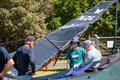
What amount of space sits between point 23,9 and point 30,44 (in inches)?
1466

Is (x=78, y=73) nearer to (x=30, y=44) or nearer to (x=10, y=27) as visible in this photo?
(x=30, y=44)

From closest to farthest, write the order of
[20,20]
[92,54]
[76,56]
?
[92,54], [76,56], [20,20]

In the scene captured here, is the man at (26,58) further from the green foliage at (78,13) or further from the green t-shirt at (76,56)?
the green foliage at (78,13)

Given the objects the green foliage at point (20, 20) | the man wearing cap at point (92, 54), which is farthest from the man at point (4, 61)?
the green foliage at point (20, 20)

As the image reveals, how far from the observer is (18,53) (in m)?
11.3

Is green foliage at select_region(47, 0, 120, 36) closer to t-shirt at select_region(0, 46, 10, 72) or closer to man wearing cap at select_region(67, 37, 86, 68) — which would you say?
man wearing cap at select_region(67, 37, 86, 68)

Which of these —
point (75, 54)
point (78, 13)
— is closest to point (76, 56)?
point (75, 54)

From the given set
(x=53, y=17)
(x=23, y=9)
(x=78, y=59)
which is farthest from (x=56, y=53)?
(x=53, y=17)

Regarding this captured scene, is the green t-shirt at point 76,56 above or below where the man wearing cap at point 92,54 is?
below

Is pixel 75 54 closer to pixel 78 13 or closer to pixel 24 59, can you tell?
pixel 24 59

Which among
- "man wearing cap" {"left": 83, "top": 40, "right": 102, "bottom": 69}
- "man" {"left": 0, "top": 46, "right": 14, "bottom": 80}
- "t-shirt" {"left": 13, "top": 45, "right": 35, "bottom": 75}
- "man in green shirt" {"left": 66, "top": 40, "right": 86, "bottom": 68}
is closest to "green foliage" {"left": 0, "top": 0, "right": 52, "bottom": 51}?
"man in green shirt" {"left": 66, "top": 40, "right": 86, "bottom": 68}

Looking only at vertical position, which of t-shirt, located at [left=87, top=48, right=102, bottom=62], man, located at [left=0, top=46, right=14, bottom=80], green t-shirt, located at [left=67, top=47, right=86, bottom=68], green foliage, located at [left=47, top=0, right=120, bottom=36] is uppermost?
man, located at [left=0, top=46, right=14, bottom=80]

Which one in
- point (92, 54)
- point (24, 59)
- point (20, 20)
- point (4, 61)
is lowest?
point (20, 20)

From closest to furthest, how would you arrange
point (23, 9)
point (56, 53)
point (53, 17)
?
point (56, 53), point (23, 9), point (53, 17)
